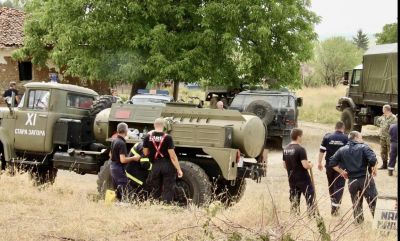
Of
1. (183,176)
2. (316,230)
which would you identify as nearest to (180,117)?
(183,176)

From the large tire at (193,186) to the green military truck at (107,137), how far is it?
0.01 meters

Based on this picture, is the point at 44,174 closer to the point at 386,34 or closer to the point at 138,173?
the point at 138,173

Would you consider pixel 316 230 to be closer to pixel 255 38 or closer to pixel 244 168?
pixel 244 168

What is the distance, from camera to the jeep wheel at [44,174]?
A: 11.0 metres

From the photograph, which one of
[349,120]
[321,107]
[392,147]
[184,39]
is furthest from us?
[321,107]

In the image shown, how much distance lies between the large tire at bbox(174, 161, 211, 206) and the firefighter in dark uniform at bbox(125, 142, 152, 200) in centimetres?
50

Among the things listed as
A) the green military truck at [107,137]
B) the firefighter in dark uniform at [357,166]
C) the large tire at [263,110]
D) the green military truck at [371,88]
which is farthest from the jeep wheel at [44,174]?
the green military truck at [371,88]

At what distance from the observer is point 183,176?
29.2 feet

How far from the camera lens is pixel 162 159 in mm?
8523

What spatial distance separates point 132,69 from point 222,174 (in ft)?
37.0

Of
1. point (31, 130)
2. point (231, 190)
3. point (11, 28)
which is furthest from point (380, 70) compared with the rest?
point (11, 28)

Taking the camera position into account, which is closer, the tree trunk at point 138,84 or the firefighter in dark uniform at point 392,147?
the firefighter in dark uniform at point 392,147

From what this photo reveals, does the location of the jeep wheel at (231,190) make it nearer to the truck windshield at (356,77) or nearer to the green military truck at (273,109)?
the green military truck at (273,109)

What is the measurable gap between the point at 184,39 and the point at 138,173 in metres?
11.2
